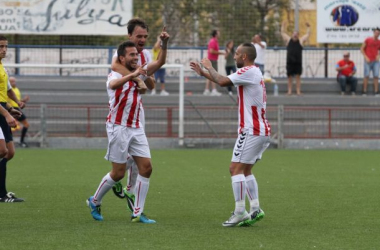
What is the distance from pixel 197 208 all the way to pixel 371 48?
1872cm

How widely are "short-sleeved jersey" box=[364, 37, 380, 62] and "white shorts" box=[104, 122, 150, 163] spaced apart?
19.7 m

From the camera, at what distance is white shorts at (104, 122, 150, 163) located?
1011cm

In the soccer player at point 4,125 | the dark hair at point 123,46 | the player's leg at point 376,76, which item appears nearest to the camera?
the dark hair at point 123,46

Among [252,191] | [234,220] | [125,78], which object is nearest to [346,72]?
[252,191]

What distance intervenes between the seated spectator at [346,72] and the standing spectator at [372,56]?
1.23ft

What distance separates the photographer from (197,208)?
37.9ft

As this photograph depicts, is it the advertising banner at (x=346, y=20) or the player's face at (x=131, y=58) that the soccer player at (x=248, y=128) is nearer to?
the player's face at (x=131, y=58)

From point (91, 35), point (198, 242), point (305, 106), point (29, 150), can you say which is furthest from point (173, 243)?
point (91, 35)

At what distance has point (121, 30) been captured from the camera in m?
31.2

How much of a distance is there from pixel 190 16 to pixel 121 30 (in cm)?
246

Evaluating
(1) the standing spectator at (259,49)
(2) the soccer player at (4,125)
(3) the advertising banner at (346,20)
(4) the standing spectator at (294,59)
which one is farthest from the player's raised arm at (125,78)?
(3) the advertising banner at (346,20)

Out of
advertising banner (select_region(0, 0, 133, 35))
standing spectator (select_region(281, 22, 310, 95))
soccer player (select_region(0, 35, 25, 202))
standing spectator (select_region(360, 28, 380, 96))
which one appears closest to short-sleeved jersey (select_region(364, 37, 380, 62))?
standing spectator (select_region(360, 28, 380, 96))

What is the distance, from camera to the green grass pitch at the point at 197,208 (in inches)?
342

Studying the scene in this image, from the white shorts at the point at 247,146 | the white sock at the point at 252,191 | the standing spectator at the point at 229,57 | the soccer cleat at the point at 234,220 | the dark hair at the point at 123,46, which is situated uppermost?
the standing spectator at the point at 229,57
